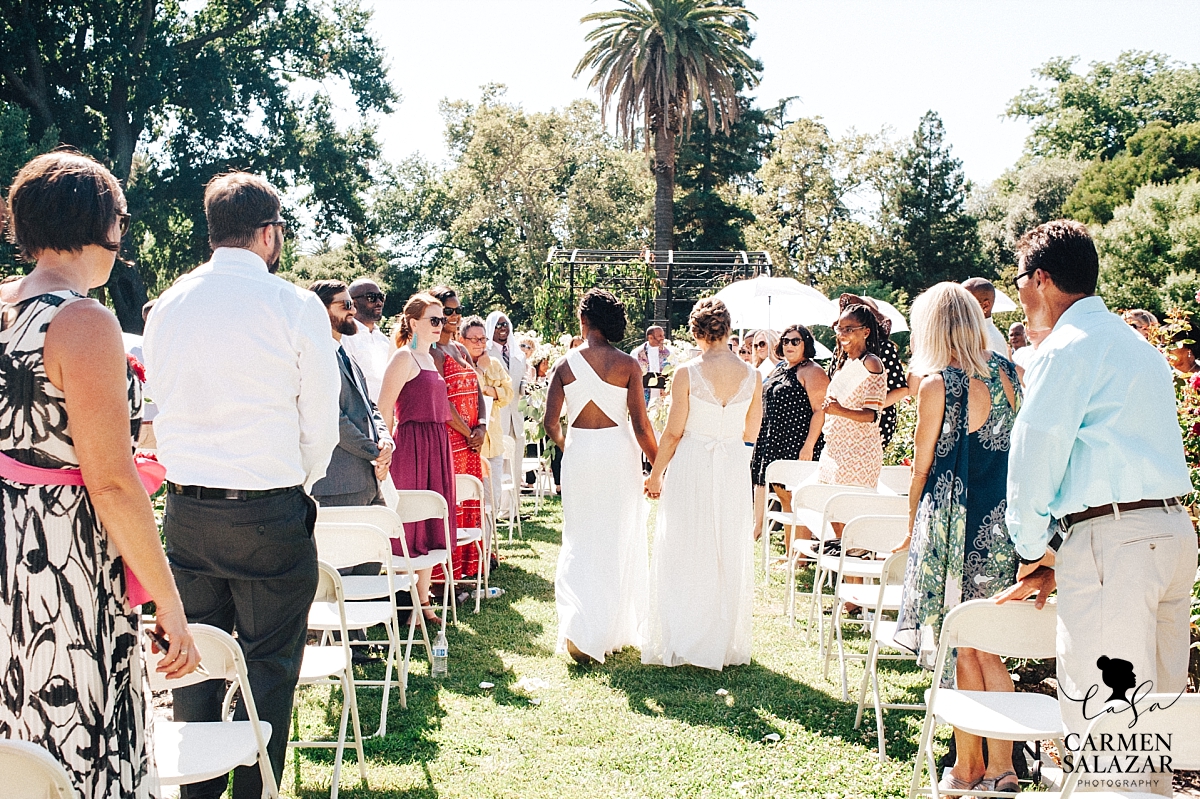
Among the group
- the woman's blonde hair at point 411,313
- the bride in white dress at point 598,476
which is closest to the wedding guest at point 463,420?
the woman's blonde hair at point 411,313

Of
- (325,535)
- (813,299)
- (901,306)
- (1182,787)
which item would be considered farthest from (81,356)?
(901,306)

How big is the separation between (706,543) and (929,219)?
40.5 meters

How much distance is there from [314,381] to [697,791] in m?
2.34

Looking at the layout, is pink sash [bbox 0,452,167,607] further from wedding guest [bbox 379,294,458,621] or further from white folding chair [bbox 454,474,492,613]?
white folding chair [bbox 454,474,492,613]

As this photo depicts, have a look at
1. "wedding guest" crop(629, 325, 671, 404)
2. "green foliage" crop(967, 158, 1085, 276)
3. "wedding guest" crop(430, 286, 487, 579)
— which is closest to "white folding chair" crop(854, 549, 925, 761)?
"wedding guest" crop(430, 286, 487, 579)

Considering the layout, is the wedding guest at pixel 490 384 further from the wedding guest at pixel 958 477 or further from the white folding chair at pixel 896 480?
the wedding guest at pixel 958 477

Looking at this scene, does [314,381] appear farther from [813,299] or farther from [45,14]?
[45,14]

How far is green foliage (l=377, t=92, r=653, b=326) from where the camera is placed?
41.4 meters

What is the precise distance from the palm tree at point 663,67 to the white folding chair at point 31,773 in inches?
1176

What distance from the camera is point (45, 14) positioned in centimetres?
2873

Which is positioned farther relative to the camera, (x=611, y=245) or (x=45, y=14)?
(x=611, y=245)

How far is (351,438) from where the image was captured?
522 cm

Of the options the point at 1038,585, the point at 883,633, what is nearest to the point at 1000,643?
the point at 1038,585

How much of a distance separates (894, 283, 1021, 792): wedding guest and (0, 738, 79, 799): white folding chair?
3.19m
